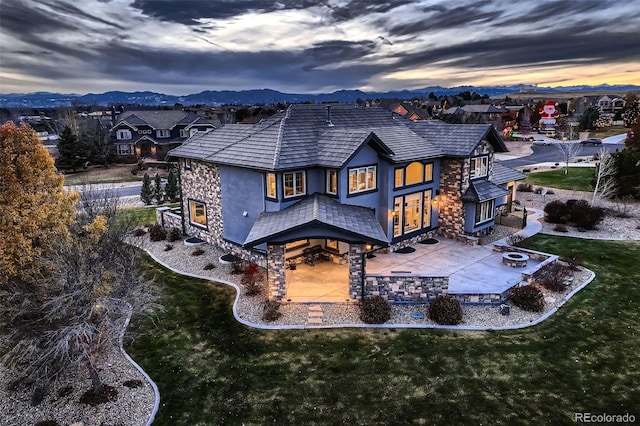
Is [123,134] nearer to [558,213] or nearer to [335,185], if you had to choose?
[335,185]

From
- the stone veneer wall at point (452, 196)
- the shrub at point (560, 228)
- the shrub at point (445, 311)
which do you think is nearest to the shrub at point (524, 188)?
the shrub at point (560, 228)

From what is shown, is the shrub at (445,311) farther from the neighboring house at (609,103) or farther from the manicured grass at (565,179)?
the neighboring house at (609,103)

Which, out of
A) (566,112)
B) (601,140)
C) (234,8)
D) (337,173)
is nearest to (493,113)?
(601,140)

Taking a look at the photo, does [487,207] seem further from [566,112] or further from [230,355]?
[566,112]

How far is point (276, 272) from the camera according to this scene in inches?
737

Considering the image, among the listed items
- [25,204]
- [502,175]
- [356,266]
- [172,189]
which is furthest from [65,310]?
[172,189]

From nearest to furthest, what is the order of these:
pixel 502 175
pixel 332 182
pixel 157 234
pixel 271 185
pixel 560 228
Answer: pixel 271 185, pixel 332 182, pixel 157 234, pixel 560 228, pixel 502 175

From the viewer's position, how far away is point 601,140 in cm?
A: 8338

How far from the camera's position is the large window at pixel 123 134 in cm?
7212

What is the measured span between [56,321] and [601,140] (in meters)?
98.4

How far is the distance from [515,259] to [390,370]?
38.2ft

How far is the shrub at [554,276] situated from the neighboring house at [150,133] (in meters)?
61.0

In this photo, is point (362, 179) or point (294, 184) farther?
point (362, 179)

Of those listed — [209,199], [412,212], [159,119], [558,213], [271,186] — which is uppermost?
[159,119]
